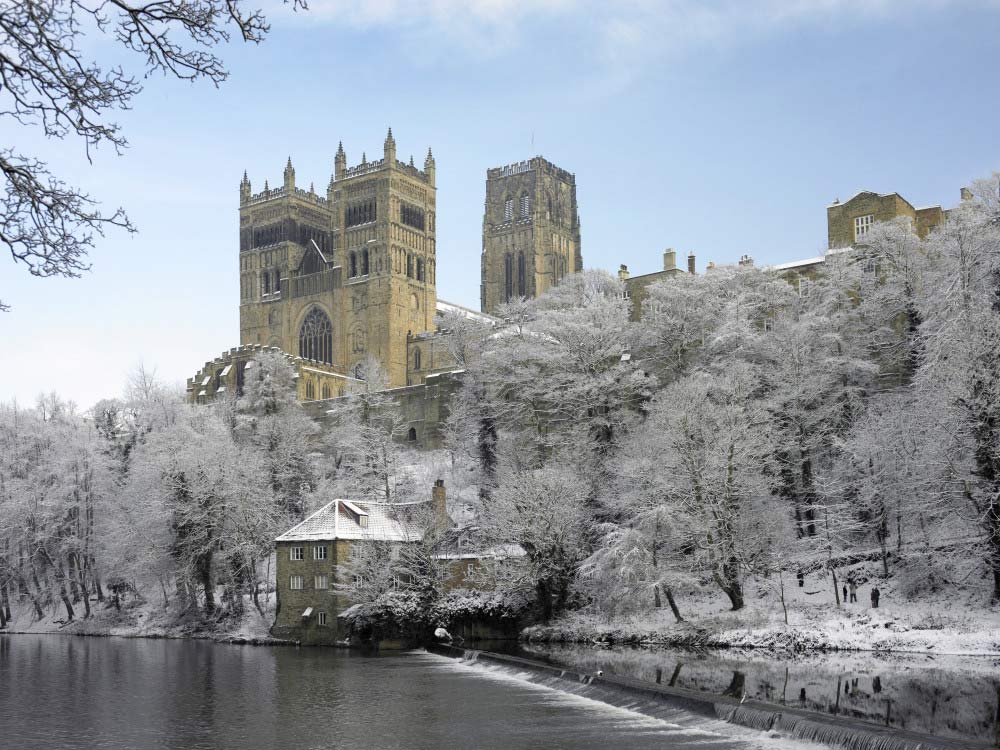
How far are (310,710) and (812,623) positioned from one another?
1734cm

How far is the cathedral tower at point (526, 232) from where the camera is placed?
121m

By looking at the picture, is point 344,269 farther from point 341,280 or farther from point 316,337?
point 316,337

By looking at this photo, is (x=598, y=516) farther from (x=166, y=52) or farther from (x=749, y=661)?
(x=166, y=52)

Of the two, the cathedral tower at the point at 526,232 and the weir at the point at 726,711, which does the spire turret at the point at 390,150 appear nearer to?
the cathedral tower at the point at 526,232

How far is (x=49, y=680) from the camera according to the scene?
1264 inches

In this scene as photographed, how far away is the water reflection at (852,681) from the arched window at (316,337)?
6438 centimetres

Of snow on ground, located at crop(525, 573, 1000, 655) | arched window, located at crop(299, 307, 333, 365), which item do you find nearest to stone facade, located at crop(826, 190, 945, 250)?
snow on ground, located at crop(525, 573, 1000, 655)

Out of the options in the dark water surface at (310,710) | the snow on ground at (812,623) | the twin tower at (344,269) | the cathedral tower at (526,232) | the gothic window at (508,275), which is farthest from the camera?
the gothic window at (508,275)

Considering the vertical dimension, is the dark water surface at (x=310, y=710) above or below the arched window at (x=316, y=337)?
below

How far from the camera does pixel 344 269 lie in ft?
318

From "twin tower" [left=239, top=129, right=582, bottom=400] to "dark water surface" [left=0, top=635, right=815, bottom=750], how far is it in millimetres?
51527

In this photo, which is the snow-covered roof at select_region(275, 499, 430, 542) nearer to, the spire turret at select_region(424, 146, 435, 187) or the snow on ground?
the snow on ground

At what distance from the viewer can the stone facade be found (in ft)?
169

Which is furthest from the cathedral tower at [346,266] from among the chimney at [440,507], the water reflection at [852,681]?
the water reflection at [852,681]
